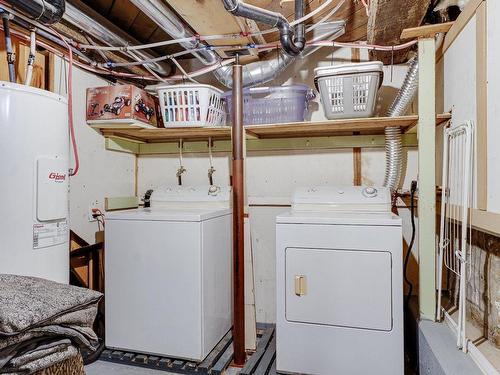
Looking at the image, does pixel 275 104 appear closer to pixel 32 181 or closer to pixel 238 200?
pixel 238 200

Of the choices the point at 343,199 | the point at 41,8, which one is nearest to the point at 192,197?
the point at 343,199

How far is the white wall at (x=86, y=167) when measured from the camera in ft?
8.05

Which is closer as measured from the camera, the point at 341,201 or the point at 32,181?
the point at 32,181

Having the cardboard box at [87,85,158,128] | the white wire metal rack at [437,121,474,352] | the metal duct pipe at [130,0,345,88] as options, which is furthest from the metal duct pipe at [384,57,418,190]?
the cardboard box at [87,85,158,128]

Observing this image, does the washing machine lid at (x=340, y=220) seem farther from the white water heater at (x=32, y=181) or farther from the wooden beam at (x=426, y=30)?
the white water heater at (x=32, y=181)

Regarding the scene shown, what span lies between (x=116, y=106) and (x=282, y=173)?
4.50 feet

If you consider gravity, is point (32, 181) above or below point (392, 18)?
below

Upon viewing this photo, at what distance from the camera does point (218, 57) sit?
8.39 feet

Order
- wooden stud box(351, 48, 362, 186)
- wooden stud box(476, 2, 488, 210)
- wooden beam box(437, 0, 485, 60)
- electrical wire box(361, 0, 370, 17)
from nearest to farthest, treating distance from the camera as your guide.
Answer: wooden stud box(476, 2, 488, 210)
wooden beam box(437, 0, 485, 60)
electrical wire box(361, 0, 370, 17)
wooden stud box(351, 48, 362, 186)

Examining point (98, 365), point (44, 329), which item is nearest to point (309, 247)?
point (44, 329)

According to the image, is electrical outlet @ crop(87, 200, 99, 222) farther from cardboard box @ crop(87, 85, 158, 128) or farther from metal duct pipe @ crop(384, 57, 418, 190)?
metal duct pipe @ crop(384, 57, 418, 190)

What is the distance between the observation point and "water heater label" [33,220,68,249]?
162 cm

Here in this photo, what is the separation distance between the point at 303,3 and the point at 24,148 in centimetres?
171

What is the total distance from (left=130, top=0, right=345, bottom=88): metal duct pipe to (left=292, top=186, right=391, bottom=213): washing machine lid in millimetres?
945
